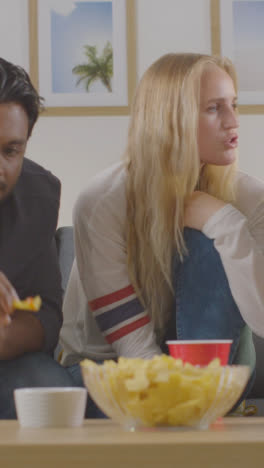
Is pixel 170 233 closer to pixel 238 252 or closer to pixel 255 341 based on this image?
pixel 238 252

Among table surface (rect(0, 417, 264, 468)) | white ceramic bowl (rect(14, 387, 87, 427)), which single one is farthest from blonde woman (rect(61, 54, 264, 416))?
table surface (rect(0, 417, 264, 468))

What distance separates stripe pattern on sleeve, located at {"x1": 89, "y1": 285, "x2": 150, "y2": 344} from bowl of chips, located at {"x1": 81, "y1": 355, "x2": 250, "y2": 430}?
0.80 metres

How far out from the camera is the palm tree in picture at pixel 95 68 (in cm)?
302

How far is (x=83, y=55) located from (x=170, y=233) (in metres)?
1.46

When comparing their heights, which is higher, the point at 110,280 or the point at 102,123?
the point at 102,123

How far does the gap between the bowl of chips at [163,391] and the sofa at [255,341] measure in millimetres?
1084

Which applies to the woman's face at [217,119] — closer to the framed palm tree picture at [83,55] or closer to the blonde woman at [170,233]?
the blonde woman at [170,233]

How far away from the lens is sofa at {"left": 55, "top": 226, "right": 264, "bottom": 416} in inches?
85.2

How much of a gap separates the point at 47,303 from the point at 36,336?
13 centimetres

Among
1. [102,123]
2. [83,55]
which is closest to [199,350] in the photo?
[102,123]

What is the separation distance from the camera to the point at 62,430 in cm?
93

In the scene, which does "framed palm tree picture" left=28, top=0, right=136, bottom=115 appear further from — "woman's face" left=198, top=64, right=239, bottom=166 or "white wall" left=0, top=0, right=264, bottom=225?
"woman's face" left=198, top=64, right=239, bottom=166

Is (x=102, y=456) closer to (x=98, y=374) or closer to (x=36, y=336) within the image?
(x=98, y=374)

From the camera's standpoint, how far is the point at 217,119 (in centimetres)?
184
